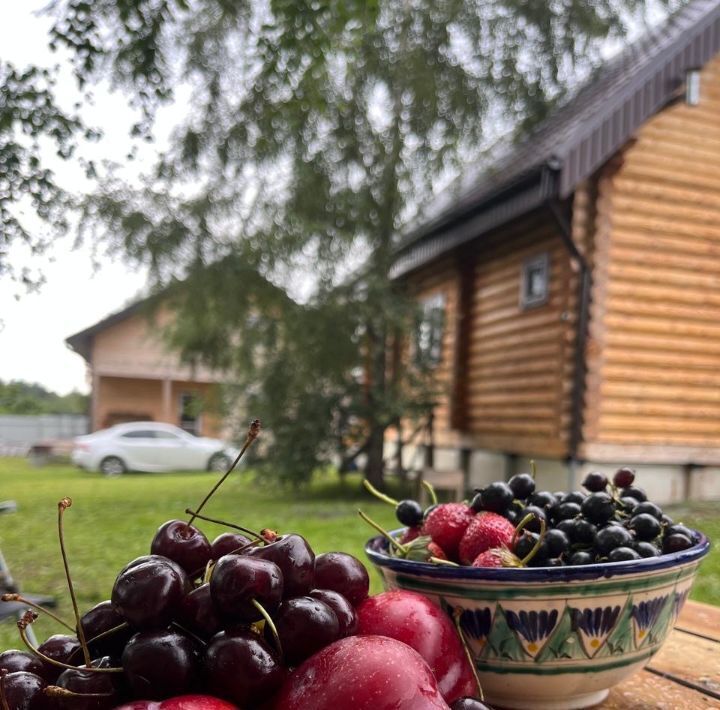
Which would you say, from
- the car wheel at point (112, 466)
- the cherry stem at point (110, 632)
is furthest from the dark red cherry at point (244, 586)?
the car wheel at point (112, 466)

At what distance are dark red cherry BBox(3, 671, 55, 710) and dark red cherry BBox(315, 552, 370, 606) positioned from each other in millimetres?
323

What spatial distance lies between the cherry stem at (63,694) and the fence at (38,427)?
32571 mm

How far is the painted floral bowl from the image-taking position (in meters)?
0.99

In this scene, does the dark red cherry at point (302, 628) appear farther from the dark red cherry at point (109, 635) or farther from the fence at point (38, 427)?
the fence at point (38, 427)

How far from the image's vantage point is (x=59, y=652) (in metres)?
0.80

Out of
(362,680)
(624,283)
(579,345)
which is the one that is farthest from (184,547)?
(624,283)

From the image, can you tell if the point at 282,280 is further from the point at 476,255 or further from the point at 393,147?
the point at 476,255

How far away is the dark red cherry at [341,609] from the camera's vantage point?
2.66 feet

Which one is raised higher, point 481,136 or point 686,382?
point 481,136

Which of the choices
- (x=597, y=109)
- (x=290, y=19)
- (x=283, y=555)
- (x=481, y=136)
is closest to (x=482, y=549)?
(x=283, y=555)

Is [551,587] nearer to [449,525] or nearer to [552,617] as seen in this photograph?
[552,617]

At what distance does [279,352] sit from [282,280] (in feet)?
3.54

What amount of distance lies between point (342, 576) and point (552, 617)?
32 centimetres

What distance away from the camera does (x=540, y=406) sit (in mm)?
8289
